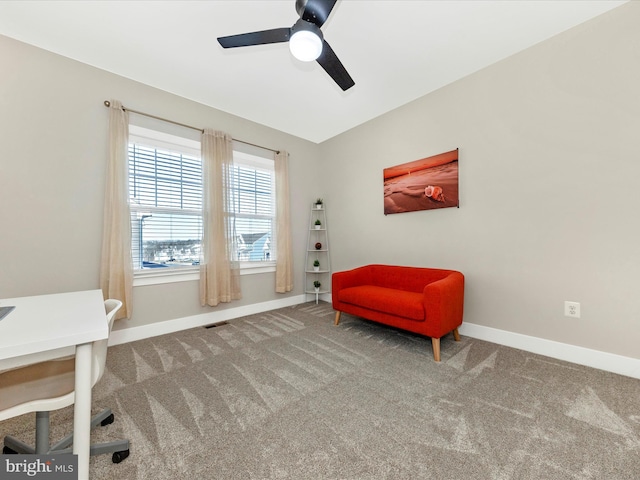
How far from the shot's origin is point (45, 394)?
985mm

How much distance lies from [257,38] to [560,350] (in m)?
3.41

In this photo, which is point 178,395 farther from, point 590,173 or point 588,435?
point 590,173

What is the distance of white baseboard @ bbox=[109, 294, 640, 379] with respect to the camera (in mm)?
1975

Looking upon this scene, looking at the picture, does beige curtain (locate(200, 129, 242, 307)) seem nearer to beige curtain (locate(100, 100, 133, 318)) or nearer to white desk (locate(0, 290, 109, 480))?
beige curtain (locate(100, 100, 133, 318))

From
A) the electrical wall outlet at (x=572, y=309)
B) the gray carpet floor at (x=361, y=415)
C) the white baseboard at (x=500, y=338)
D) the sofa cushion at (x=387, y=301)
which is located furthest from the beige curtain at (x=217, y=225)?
the electrical wall outlet at (x=572, y=309)

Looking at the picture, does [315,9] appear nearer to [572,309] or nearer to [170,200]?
[170,200]

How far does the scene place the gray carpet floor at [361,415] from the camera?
46.6 inches

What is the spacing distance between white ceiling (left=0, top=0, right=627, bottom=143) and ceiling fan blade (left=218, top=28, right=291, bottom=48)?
0.40 meters

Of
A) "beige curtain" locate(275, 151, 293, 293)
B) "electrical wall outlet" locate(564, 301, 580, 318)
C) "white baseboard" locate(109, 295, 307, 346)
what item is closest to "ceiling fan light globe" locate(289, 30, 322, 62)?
"beige curtain" locate(275, 151, 293, 293)

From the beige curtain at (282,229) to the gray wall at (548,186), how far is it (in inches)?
69.3

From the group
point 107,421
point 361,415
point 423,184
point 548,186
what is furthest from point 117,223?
point 548,186

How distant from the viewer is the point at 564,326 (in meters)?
2.20

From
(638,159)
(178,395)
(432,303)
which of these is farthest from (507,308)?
(178,395)

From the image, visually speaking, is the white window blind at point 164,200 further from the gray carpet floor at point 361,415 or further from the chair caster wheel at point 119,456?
the chair caster wheel at point 119,456
